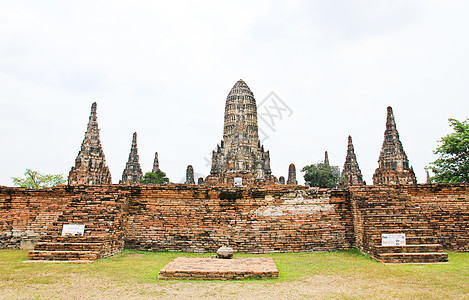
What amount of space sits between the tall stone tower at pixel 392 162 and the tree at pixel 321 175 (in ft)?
53.0

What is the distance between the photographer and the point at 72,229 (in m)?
7.93

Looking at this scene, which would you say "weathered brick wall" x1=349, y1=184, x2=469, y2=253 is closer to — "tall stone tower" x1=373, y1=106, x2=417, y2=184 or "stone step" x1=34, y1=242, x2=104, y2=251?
"stone step" x1=34, y1=242, x2=104, y2=251

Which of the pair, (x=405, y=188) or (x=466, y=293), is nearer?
(x=466, y=293)

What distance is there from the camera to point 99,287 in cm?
531

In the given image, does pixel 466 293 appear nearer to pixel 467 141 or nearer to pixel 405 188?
pixel 405 188

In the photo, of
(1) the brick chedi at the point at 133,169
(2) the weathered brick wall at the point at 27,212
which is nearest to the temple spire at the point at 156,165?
(1) the brick chedi at the point at 133,169

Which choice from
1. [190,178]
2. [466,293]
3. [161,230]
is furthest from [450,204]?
[190,178]

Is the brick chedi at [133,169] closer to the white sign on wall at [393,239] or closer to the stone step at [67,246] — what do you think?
the stone step at [67,246]

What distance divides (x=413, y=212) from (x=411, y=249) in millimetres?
1283

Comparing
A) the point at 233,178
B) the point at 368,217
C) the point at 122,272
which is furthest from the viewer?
the point at 233,178

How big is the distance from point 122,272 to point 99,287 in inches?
41.4

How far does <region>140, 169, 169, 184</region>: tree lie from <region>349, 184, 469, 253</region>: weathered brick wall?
30.1m

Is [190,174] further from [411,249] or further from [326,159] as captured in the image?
[411,249]

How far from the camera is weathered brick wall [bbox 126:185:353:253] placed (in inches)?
350
